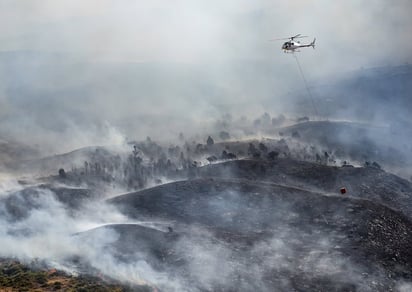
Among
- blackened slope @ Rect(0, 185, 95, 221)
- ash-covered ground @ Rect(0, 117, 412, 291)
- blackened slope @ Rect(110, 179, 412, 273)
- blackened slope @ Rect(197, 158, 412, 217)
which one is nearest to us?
ash-covered ground @ Rect(0, 117, 412, 291)

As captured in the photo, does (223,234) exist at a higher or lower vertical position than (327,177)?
lower

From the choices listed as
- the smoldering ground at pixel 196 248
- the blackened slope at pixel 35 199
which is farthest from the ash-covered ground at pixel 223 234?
the blackened slope at pixel 35 199

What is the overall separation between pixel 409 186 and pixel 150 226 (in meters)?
110

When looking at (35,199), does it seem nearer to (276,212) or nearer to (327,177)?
(276,212)

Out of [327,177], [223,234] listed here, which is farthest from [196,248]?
[327,177]

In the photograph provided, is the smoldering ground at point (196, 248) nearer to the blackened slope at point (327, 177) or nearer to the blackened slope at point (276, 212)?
the blackened slope at point (276, 212)

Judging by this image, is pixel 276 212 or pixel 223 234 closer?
pixel 223 234

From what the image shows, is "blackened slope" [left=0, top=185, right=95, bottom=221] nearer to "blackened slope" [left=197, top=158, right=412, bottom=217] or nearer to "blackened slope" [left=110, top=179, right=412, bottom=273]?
"blackened slope" [left=110, top=179, right=412, bottom=273]

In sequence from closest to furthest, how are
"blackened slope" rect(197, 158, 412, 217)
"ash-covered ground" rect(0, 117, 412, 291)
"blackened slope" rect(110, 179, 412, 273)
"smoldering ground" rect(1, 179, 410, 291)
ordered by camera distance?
"smoldering ground" rect(1, 179, 410, 291) < "ash-covered ground" rect(0, 117, 412, 291) < "blackened slope" rect(110, 179, 412, 273) < "blackened slope" rect(197, 158, 412, 217)

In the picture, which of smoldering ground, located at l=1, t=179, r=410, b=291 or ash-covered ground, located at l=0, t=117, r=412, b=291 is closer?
smoldering ground, located at l=1, t=179, r=410, b=291

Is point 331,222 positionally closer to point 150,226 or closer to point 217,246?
point 217,246

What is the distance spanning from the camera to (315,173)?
7274 inches

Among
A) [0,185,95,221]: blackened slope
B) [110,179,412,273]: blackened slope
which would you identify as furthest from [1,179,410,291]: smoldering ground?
[0,185,95,221]: blackened slope

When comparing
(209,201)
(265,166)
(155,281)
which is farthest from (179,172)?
(155,281)
